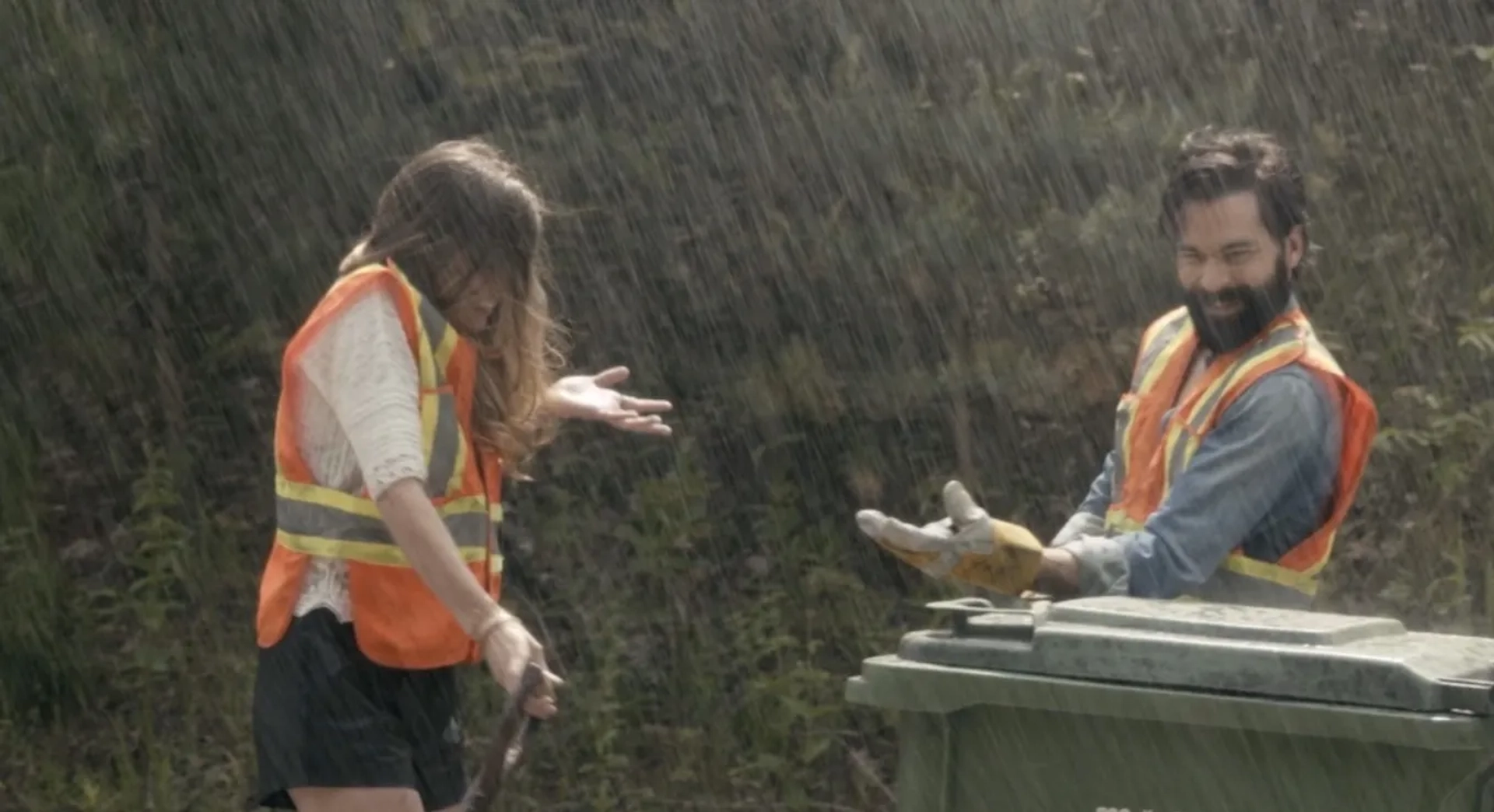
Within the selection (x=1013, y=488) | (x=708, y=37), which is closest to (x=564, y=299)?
(x=708, y=37)

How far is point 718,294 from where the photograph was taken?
784 centimetres

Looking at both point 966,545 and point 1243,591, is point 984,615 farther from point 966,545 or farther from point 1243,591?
point 1243,591

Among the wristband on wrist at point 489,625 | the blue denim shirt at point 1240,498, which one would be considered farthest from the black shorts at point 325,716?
the blue denim shirt at point 1240,498

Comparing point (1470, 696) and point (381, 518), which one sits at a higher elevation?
point (381, 518)

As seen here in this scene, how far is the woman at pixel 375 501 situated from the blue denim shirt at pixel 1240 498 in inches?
41.9

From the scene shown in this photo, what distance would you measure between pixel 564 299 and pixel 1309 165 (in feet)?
8.23

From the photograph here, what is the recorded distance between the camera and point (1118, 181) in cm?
702

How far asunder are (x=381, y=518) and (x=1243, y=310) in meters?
1.59

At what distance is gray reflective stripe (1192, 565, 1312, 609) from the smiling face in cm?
42

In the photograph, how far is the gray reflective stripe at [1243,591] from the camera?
412 cm

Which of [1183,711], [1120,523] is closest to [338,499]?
[1120,523]

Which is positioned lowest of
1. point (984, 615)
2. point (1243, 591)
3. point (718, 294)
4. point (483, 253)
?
point (718, 294)

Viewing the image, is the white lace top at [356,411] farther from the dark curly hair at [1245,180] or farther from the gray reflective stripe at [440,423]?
the dark curly hair at [1245,180]

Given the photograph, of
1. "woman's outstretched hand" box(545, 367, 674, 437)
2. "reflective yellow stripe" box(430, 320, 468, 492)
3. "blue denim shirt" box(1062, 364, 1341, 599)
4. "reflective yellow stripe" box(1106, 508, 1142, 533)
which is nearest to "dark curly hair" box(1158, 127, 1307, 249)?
"blue denim shirt" box(1062, 364, 1341, 599)
